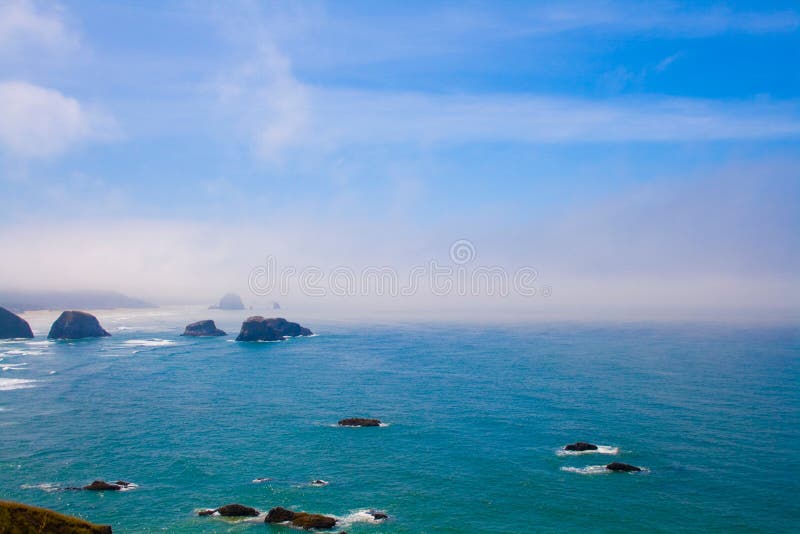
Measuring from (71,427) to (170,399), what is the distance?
26.3m

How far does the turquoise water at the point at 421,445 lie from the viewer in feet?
191

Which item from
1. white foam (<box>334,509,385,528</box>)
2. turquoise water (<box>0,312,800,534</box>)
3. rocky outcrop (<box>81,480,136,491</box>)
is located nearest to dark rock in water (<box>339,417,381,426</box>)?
turquoise water (<box>0,312,800,534</box>)

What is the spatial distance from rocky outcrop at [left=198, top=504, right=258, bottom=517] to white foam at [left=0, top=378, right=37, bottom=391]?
4042 inches

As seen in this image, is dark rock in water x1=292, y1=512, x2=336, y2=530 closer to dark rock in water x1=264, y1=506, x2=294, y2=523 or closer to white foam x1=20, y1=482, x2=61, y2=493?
dark rock in water x1=264, y1=506, x2=294, y2=523

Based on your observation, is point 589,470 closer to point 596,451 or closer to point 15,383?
point 596,451

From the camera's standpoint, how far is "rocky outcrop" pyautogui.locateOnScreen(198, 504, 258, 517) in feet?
187

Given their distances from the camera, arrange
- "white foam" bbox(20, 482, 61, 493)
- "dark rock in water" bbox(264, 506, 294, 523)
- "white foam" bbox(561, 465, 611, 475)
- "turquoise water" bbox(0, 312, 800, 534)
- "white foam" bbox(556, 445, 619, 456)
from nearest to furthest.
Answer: "dark rock in water" bbox(264, 506, 294, 523)
"turquoise water" bbox(0, 312, 800, 534)
"white foam" bbox(20, 482, 61, 493)
"white foam" bbox(561, 465, 611, 475)
"white foam" bbox(556, 445, 619, 456)

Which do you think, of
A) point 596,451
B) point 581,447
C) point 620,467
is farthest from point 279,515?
point 596,451

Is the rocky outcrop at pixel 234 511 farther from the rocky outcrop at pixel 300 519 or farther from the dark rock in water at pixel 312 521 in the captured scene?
the dark rock in water at pixel 312 521

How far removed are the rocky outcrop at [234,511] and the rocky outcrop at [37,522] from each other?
16.9 meters

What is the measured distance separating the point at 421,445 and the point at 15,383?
11806 centimetres

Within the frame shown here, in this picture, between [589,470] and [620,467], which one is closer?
[620,467]

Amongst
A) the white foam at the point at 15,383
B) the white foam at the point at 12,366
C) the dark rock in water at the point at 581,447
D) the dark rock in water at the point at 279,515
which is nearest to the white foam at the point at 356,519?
the dark rock in water at the point at 279,515

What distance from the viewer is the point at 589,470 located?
69.9 metres
